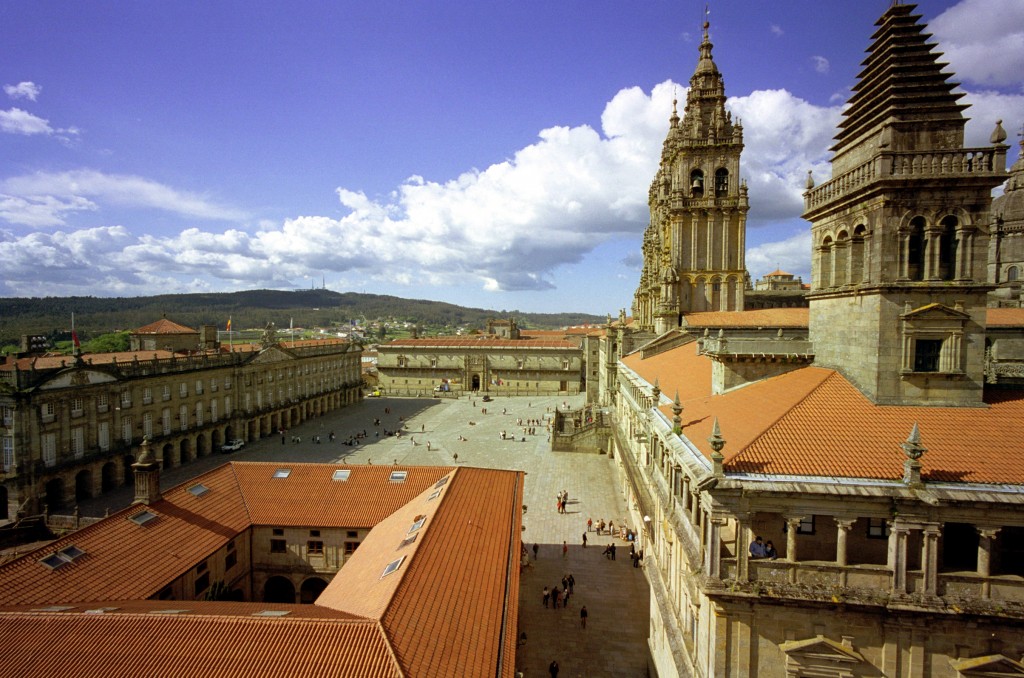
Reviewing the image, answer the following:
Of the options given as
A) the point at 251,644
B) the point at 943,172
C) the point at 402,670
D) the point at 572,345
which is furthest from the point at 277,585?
the point at 572,345

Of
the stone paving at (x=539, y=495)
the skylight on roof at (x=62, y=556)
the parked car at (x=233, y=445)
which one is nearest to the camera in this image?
the skylight on roof at (x=62, y=556)

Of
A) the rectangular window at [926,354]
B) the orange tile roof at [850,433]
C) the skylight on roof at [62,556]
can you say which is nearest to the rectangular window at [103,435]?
the skylight on roof at [62,556]

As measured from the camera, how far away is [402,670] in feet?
35.6

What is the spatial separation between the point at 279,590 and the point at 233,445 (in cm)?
3615

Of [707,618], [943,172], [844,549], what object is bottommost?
[707,618]

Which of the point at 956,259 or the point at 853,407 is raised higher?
the point at 956,259

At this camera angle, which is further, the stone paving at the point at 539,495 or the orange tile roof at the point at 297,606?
the stone paving at the point at 539,495

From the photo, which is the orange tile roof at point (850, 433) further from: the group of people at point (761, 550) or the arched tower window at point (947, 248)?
the arched tower window at point (947, 248)

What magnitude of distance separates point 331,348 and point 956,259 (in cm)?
7501

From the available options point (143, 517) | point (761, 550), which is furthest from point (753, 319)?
point (143, 517)

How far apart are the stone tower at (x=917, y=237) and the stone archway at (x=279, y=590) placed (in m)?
22.9

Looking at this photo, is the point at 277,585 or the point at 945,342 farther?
the point at 277,585

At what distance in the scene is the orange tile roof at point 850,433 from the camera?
1252 centimetres

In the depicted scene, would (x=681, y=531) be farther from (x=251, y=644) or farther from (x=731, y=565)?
(x=251, y=644)
